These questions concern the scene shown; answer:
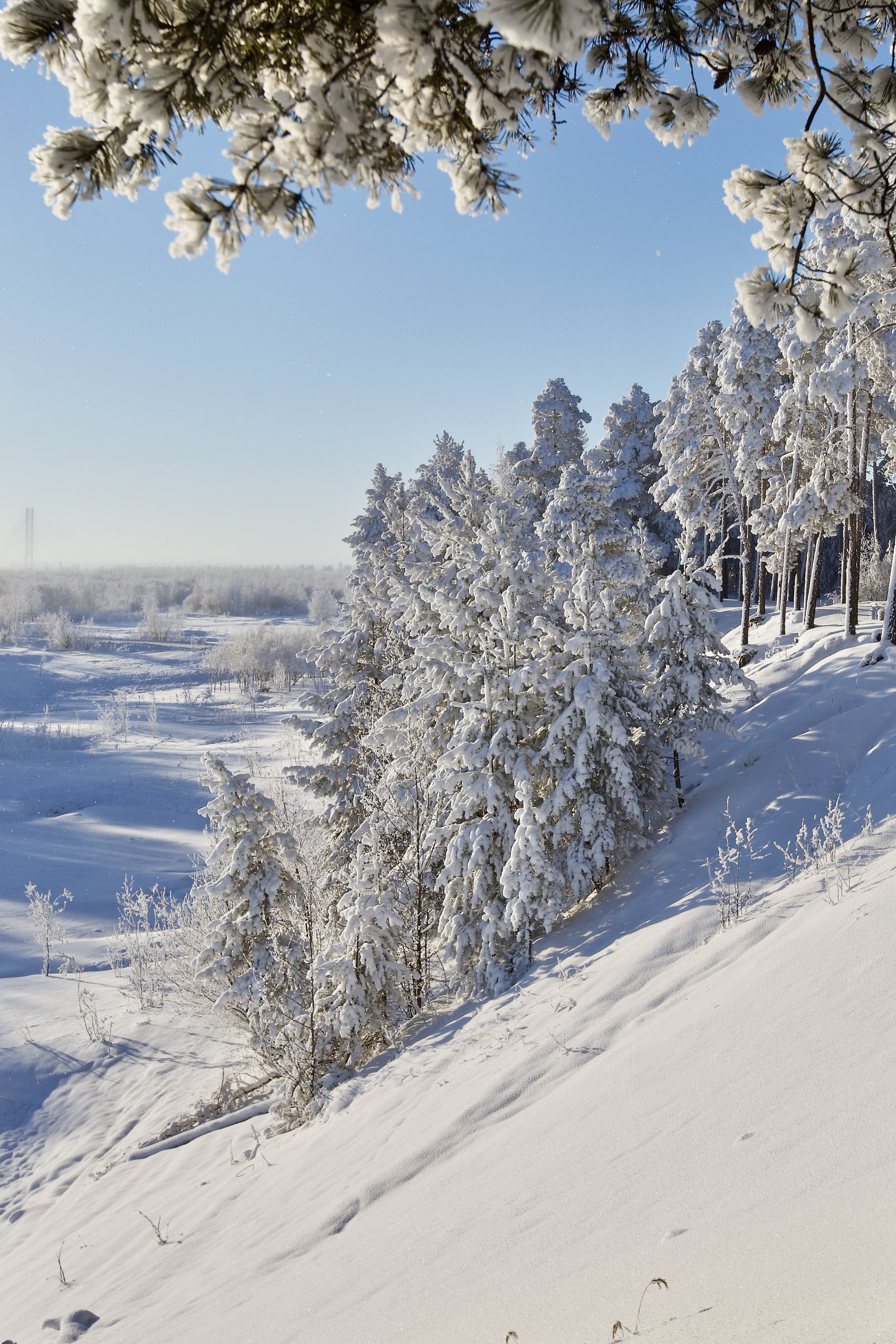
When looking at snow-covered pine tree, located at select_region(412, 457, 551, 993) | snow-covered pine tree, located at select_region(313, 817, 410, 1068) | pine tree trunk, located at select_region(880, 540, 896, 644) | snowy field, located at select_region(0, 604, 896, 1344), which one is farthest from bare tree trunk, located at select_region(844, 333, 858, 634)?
snow-covered pine tree, located at select_region(313, 817, 410, 1068)

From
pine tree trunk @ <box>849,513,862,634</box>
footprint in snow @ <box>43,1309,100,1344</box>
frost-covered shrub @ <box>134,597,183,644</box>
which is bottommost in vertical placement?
footprint in snow @ <box>43,1309,100,1344</box>

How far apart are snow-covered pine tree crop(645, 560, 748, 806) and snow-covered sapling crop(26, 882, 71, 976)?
1442 cm

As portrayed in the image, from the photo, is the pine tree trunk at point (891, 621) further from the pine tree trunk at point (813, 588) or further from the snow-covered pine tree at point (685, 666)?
the pine tree trunk at point (813, 588)

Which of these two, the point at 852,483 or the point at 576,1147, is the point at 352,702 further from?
the point at 852,483

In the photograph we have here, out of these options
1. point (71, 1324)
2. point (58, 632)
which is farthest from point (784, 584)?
point (58, 632)

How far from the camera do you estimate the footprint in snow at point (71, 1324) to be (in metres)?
4.60

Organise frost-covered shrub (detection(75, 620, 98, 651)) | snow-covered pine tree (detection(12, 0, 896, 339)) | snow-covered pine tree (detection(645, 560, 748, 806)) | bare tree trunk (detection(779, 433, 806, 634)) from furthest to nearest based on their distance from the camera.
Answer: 1. frost-covered shrub (detection(75, 620, 98, 651))
2. bare tree trunk (detection(779, 433, 806, 634))
3. snow-covered pine tree (detection(645, 560, 748, 806))
4. snow-covered pine tree (detection(12, 0, 896, 339))

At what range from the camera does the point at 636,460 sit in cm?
3659

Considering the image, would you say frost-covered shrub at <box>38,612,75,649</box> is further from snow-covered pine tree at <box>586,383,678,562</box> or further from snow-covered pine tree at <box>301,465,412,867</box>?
snow-covered pine tree at <box>301,465,412,867</box>

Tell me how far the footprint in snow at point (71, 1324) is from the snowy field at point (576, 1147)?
24 mm

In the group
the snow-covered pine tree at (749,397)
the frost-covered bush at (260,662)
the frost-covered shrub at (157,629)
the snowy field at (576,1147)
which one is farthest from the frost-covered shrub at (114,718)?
→ the snow-covered pine tree at (749,397)

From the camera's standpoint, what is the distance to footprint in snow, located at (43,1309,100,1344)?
4.60m

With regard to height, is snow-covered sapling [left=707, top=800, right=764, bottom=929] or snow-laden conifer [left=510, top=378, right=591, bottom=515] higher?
snow-laden conifer [left=510, top=378, right=591, bottom=515]

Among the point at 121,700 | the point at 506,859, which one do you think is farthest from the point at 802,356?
the point at 121,700
